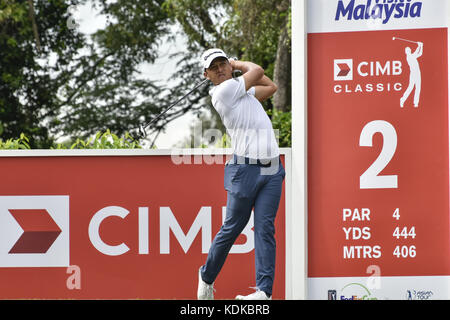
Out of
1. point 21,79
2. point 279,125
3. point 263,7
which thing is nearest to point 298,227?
point 279,125

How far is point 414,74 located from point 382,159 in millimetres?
624

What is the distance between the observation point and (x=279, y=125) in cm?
1074

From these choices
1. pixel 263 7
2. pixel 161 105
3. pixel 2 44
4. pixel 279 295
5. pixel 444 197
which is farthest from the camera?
pixel 161 105

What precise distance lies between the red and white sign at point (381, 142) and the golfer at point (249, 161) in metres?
0.33

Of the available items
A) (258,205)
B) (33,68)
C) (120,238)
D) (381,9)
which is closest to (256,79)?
(258,205)

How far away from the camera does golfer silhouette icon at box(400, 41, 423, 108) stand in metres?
5.02

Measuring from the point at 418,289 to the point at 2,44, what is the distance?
15.9 m

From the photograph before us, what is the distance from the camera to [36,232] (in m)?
5.81

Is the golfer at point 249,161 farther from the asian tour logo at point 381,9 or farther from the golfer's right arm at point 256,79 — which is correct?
the asian tour logo at point 381,9

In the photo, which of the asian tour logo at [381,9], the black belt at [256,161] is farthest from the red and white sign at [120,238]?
the asian tour logo at [381,9]

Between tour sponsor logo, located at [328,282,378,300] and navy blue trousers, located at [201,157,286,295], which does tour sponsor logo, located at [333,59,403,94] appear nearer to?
navy blue trousers, located at [201,157,286,295]

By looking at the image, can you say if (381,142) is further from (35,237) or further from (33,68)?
(33,68)

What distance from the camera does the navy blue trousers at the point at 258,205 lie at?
5.02 meters
